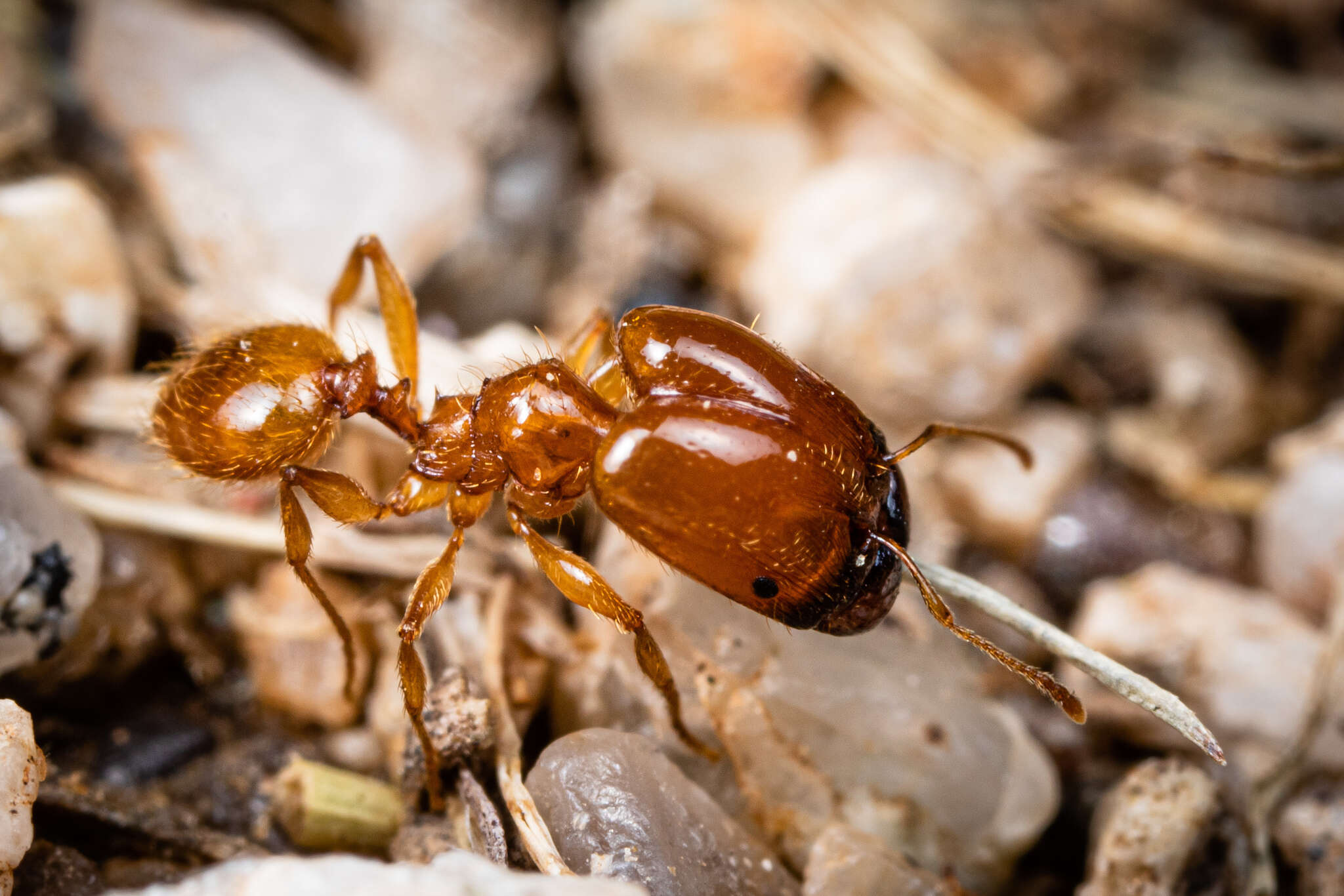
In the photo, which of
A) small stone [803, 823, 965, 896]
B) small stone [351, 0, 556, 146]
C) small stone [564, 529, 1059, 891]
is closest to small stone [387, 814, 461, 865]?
small stone [564, 529, 1059, 891]

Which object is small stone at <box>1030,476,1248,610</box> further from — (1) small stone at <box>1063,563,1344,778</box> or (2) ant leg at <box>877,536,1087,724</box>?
(2) ant leg at <box>877,536,1087,724</box>

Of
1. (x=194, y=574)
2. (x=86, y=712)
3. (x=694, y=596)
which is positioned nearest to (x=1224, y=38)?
(x=694, y=596)

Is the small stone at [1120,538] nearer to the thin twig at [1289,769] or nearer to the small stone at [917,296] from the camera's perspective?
the small stone at [917,296]

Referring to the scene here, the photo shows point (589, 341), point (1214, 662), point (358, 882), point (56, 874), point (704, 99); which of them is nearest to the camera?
point (358, 882)

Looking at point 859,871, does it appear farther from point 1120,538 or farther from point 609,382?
point 1120,538

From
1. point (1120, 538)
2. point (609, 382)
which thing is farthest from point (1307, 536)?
point (609, 382)

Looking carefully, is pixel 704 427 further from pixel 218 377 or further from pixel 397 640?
pixel 218 377

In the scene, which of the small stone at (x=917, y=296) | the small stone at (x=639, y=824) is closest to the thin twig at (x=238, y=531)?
the small stone at (x=639, y=824)
